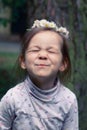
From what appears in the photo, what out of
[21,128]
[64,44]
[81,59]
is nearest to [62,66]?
[64,44]

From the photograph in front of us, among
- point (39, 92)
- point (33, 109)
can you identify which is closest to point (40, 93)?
point (39, 92)

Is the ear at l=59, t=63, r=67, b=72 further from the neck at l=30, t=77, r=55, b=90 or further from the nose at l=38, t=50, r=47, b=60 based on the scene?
the nose at l=38, t=50, r=47, b=60

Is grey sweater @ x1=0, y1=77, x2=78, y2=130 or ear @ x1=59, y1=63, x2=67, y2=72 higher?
ear @ x1=59, y1=63, x2=67, y2=72

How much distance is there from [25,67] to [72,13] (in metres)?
2.01

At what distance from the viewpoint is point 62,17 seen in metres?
5.99

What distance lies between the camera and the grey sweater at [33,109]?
3998mm

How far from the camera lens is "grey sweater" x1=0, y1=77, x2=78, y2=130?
4.00 metres

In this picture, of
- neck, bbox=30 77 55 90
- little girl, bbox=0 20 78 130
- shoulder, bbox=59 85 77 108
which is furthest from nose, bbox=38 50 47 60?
shoulder, bbox=59 85 77 108

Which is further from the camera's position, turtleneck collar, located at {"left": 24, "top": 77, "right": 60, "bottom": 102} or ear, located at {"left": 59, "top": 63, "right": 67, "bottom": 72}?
ear, located at {"left": 59, "top": 63, "right": 67, "bottom": 72}

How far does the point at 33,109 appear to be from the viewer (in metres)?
4.01

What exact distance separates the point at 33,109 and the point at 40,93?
12cm

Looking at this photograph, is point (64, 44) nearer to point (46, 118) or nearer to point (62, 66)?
point (62, 66)

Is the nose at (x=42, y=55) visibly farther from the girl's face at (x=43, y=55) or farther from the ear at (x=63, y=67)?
the ear at (x=63, y=67)

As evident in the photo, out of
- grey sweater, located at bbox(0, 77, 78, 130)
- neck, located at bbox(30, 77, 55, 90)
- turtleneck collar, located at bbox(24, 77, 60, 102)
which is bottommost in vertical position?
grey sweater, located at bbox(0, 77, 78, 130)
